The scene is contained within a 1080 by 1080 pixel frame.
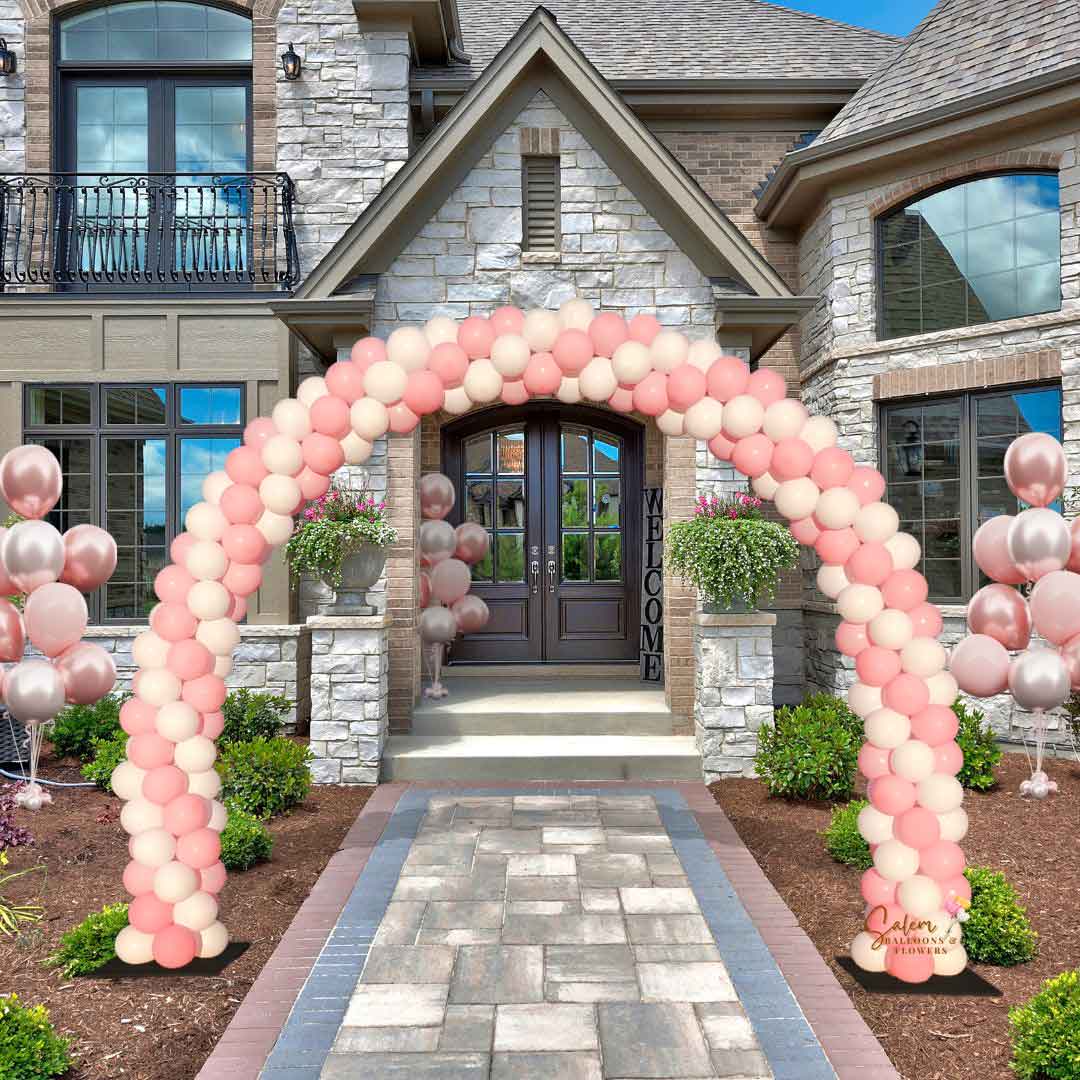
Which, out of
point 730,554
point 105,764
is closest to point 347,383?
point 730,554

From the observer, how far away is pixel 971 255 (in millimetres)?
9000

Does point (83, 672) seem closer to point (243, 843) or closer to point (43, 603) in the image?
point (43, 603)

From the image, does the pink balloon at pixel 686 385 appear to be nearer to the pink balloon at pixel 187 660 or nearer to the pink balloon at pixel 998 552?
the pink balloon at pixel 187 660

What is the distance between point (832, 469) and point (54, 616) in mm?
5390

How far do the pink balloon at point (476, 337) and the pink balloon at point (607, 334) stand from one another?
20.8 inches

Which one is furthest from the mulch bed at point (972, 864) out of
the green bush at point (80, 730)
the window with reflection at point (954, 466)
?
the green bush at point (80, 730)

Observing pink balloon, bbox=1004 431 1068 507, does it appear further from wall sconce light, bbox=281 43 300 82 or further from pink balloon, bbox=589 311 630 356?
wall sconce light, bbox=281 43 300 82

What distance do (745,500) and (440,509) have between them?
304 cm

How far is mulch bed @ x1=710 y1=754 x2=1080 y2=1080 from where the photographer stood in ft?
11.9

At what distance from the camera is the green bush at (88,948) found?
167 inches

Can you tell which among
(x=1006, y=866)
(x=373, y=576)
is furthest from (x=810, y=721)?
(x=373, y=576)

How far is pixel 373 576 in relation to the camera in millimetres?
7523

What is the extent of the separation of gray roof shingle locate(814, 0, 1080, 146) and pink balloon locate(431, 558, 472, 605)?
569 centimetres

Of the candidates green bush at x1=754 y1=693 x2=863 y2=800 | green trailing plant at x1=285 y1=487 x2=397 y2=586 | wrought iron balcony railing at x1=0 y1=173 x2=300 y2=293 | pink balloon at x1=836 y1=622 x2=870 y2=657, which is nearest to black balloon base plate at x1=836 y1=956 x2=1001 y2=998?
pink balloon at x1=836 y1=622 x2=870 y2=657
